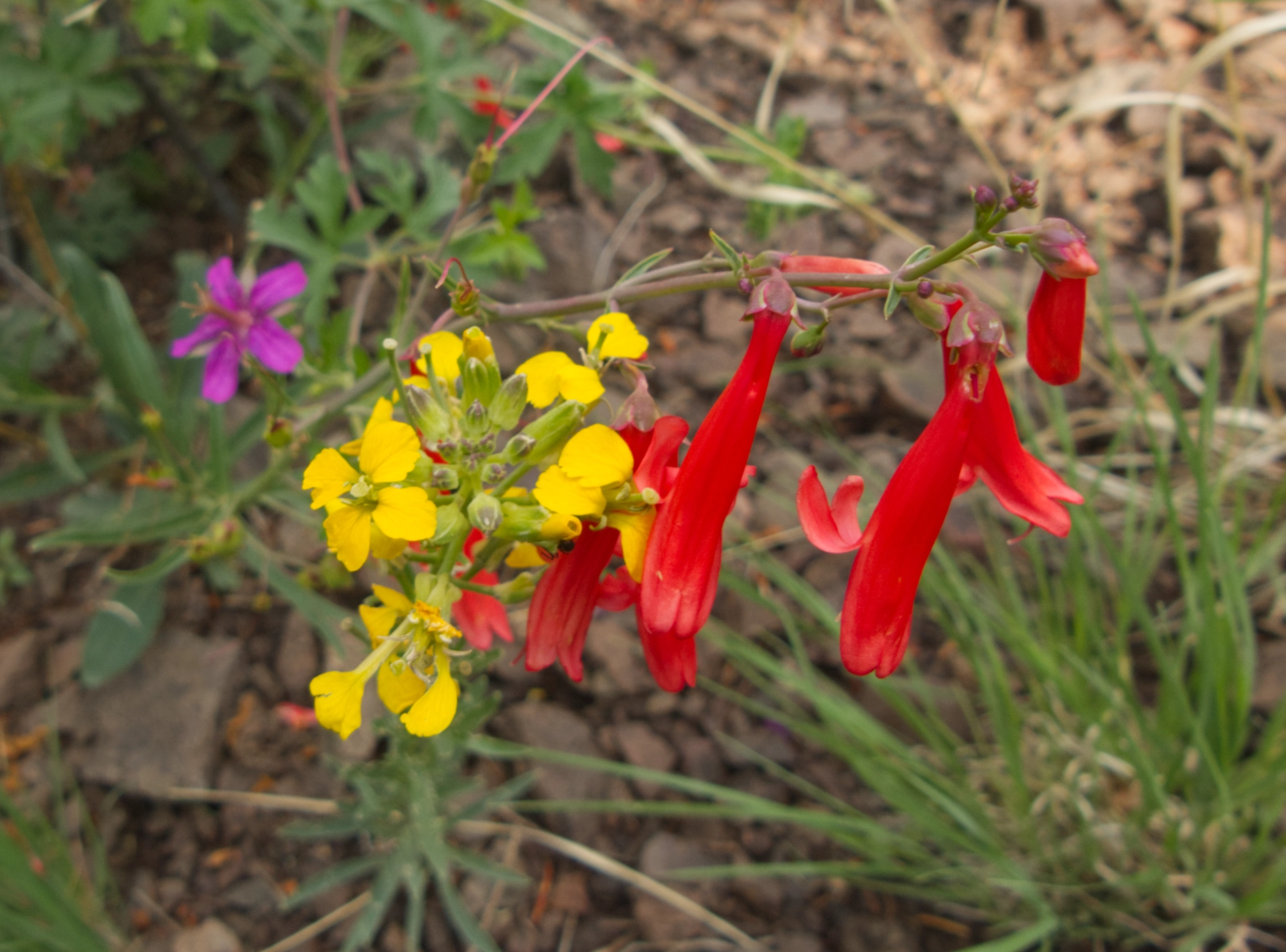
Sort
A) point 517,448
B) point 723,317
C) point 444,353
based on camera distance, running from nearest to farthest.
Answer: point 517,448, point 444,353, point 723,317

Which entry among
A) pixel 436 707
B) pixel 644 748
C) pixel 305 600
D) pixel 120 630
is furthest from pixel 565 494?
pixel 120 630

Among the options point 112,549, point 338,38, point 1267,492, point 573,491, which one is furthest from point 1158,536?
point 112,549

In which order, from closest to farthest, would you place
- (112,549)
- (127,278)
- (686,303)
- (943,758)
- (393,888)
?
(393,888) < (943,758) < (112,549) < (127,278) < (686,303)

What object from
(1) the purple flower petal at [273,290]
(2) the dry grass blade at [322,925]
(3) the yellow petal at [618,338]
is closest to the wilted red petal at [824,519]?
(3) the yellow petal at [618,338]

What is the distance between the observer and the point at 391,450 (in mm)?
955

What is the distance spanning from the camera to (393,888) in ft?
5.51

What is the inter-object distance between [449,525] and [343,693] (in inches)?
8.6

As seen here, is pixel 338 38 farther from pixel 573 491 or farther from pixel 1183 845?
pixel 1183 845

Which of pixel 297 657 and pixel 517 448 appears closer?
pixel 517 448

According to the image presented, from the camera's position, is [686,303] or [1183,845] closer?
[1183,845]

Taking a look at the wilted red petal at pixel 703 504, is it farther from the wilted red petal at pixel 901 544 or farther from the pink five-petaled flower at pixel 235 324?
the pink five-petaled flower at pixel 235 324

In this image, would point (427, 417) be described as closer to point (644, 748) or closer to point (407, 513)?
point (407, 513)

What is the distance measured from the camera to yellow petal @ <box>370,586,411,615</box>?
39.4 inches

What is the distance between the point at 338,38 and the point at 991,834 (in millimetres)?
2435
